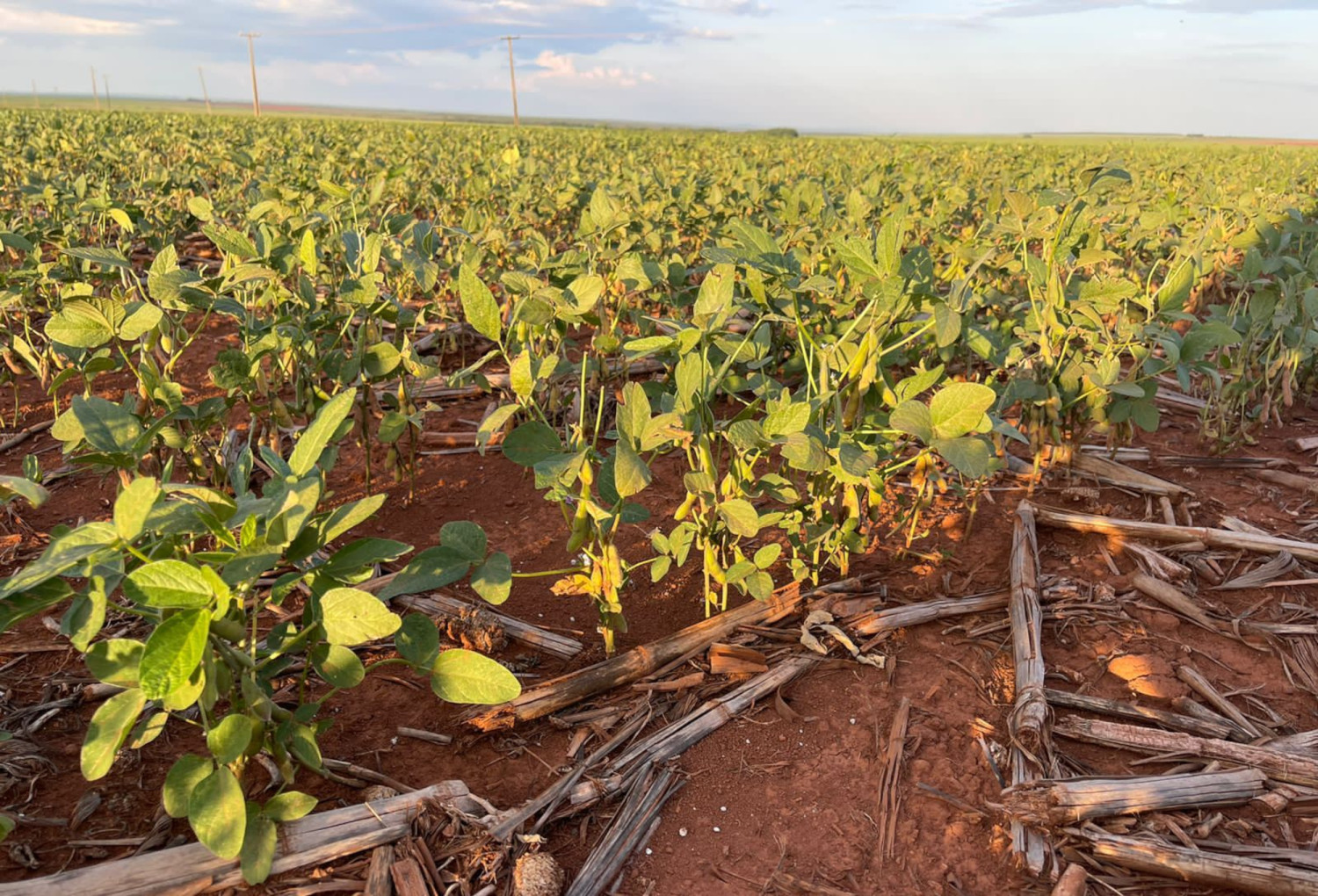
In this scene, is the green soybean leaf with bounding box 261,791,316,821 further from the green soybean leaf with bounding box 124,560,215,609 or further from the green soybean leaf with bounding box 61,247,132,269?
the green soybean leaf with bounding box 61,247,132,269

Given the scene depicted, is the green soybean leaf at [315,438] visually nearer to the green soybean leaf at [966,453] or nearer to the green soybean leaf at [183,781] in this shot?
the green soybean leaf at [183,781]

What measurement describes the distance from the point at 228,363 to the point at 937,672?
79.5 inches

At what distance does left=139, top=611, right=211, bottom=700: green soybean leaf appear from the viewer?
1116 mm

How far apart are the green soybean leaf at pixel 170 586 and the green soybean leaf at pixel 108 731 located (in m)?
0.21

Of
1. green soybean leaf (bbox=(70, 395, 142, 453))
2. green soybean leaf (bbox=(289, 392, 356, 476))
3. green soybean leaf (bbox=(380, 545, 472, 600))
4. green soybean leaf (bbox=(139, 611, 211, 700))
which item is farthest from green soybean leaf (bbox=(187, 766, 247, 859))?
green soybean leaf (bbox=(70, 395, 142, 453))

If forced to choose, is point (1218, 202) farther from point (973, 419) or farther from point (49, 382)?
point (49, 382)

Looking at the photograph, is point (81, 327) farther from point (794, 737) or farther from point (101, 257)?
point (794, 737)

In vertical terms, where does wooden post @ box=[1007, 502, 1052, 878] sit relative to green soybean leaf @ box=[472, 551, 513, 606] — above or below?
below

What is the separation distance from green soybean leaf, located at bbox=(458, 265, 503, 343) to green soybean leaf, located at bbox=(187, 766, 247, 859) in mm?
1001

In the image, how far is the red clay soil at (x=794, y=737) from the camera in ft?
5.26

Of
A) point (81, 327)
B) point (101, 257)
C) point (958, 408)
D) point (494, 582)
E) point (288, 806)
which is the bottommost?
point (288, 806)

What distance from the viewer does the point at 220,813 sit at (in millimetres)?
1313

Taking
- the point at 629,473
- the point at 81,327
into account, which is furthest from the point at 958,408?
the point at 81,327

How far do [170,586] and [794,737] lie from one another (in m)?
1.32
